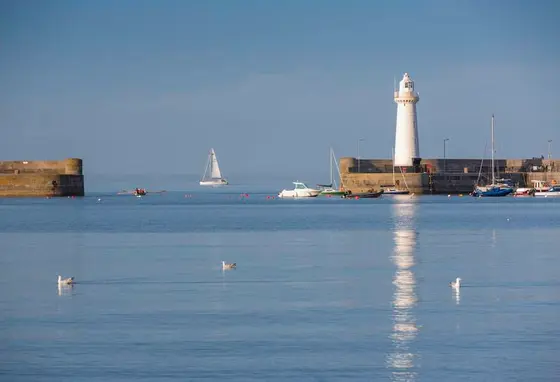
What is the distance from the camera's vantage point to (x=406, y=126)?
369ft

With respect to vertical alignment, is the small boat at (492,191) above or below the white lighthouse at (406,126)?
below

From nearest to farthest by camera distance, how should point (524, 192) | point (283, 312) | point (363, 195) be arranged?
point (283, 312)
point (524, 192)
point (363, 195)

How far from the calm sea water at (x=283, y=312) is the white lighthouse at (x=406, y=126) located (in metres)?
67.7

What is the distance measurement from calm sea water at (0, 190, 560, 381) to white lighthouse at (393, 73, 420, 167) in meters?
67.7

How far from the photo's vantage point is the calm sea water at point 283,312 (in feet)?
55.9

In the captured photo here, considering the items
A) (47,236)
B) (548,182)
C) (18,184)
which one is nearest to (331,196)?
(548,182)

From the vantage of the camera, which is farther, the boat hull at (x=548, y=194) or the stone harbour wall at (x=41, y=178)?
the stone harbour wall at (x=41, y=178)

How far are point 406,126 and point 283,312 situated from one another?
299 ft

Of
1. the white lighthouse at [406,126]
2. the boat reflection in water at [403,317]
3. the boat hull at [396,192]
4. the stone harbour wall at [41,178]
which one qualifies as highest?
the white lighthouse at [406,126]

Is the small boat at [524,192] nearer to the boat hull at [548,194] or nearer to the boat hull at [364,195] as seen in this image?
the boat hull at [548,194]

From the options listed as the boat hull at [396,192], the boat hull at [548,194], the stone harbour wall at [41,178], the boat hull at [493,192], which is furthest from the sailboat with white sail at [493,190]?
the stone harbour wall at [41,178]

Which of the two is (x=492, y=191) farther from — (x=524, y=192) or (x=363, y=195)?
(x=363, y=195)

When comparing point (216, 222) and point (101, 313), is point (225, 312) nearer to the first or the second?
point (101, 313)

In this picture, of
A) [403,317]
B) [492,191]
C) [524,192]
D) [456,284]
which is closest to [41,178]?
[492,191]
